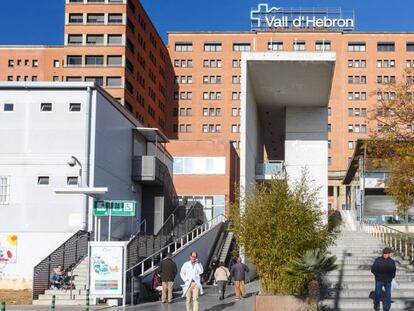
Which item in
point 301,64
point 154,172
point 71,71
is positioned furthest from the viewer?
point 71,71

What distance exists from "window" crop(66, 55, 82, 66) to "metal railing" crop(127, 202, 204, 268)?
158ft

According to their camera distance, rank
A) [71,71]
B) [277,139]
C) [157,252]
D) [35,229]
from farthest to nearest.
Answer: [71,71] → [277,139] → [35,229] → [157,252]

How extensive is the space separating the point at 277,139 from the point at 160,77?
139 ft

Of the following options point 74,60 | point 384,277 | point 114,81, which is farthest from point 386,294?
point 74,60

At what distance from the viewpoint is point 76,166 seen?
101 feet

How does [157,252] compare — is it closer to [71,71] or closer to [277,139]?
[277,139]

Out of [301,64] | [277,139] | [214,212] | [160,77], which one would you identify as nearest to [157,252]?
[301,64]

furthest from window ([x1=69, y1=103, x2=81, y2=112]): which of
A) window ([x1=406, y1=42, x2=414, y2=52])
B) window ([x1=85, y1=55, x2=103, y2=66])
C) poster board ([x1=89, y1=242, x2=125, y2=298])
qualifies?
window ([x1=406, y1=42, x2=414, y2=52])

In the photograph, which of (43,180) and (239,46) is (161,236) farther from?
(239,46)

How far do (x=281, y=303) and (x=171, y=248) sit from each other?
1477 centimetres

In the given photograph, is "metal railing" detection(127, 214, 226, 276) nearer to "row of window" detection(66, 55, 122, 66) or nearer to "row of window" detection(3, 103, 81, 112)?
"row of window" detection(3, 103, 81, 112)

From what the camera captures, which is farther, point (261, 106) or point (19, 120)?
point (261, 106)

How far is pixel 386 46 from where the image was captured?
114 m

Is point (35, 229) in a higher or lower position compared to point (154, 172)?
lower
